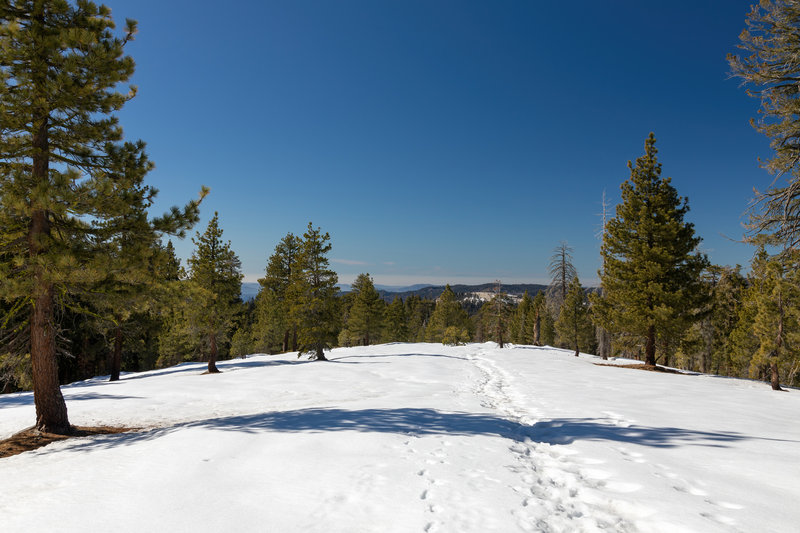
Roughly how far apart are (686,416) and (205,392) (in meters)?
13.4

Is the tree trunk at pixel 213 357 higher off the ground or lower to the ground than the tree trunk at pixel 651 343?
lower

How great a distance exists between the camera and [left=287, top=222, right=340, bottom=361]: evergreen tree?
24188 millimetres

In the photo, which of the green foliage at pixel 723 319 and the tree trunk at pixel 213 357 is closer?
the tree trunk at pixel 213 357

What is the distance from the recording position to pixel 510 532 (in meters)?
3.39

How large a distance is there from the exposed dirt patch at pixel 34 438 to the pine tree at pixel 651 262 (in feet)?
71.3

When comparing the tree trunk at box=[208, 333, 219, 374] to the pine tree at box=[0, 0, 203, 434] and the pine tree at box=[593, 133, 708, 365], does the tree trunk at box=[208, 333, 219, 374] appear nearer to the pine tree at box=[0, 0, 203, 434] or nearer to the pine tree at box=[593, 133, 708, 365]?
the pine tree at box=[0, 0, 203, 434]

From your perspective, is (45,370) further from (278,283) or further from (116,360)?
(278,283)

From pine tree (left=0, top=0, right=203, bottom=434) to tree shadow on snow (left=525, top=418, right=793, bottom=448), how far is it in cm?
889

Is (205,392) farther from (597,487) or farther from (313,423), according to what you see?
(597,487)

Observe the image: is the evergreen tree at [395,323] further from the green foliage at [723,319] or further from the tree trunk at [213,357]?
the green foliage at [723,319]

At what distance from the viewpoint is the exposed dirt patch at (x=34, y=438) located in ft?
22.3

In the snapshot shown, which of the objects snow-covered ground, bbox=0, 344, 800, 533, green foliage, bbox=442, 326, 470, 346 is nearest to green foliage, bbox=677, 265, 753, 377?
green foliage, bbox=442, 326, 470, 346

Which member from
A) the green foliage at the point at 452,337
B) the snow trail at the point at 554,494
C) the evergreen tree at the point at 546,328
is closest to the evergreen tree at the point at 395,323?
the green foliage at the point at 452,337

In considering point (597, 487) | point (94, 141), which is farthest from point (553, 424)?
point (94, 141)
